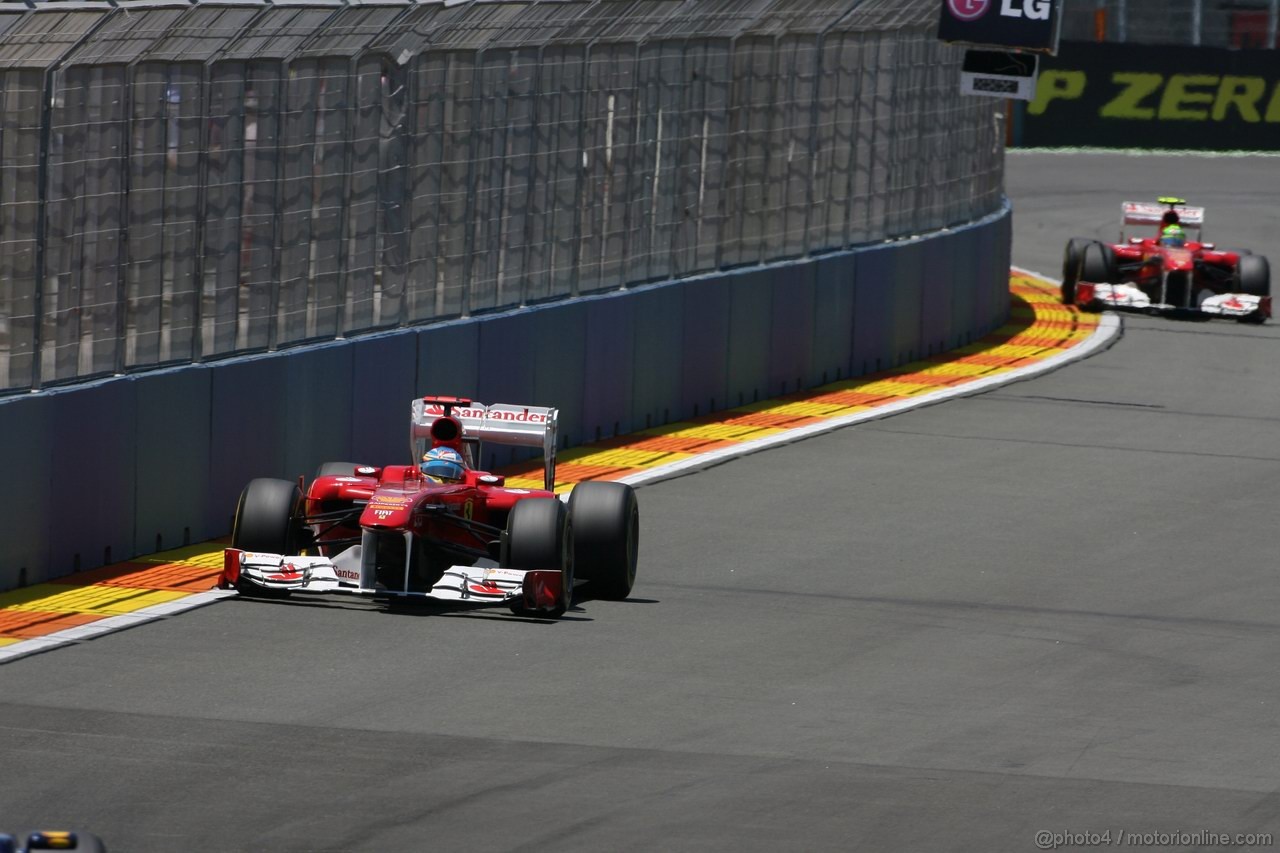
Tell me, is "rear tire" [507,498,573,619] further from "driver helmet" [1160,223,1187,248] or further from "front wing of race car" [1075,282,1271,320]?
"driver helmet" [1160,223,1187,248]

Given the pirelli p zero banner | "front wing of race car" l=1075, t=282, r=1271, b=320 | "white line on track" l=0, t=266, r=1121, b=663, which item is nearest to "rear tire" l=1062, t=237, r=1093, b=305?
"front wing of race car" l=1075, t=282, r=1271, b=320

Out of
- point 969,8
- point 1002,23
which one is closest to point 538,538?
point 969,8

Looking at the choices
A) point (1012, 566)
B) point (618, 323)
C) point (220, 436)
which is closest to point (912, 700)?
point (1012, 566)

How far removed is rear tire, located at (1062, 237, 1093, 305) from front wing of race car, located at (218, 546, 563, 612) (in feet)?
60.6

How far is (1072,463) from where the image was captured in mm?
17781

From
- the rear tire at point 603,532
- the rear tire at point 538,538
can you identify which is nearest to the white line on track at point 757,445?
the rear tire at point 538,538

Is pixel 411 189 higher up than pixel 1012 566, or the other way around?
pixel 411 189

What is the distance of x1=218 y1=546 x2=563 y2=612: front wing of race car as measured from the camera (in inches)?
456

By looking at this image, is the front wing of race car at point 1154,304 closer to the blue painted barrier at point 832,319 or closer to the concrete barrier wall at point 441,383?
→ the concrete barrier wall at point 441,383

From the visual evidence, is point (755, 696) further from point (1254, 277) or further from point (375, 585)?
point (1254, 277)

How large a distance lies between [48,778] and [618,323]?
10491 mm

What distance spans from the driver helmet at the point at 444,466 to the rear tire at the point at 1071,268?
58.9 ft

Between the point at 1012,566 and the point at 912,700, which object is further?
the point at 1012,566

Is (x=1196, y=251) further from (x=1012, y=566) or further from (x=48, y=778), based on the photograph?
(x=48, y=778)
